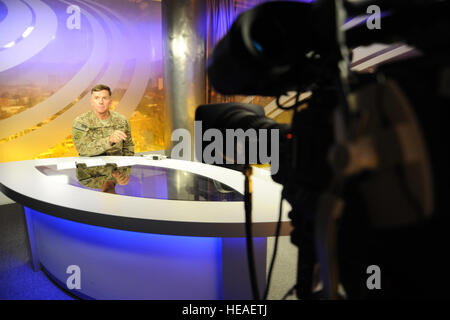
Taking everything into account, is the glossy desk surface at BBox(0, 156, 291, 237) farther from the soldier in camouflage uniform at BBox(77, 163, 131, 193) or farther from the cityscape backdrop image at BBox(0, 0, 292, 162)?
the cityscape backdrop image at BBox(0, 0, 292, 162)

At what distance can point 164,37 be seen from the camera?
3.81 m

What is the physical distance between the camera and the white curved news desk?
1.09 m

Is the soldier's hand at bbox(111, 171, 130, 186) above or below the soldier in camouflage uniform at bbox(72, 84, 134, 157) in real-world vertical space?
below

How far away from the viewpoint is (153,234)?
Result: 52.0 inches

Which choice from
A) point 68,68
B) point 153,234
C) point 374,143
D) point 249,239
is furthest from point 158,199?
point 68,68

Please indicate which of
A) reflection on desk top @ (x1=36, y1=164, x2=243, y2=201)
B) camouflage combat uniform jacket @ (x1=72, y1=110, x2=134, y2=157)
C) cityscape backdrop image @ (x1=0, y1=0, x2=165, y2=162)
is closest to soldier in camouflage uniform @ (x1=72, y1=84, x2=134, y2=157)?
camouflage combat uniform jacket @ (x1=72, y1=110, x2=134, y2=157)

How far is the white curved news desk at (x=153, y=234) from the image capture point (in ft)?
3.59

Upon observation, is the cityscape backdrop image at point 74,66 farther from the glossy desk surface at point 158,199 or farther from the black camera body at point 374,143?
the black camera body at point 374,143

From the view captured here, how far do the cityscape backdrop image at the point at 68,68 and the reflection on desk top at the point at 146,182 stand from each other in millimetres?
1921

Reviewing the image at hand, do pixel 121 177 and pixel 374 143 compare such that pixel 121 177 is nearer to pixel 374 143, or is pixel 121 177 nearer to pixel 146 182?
pixel 146 182

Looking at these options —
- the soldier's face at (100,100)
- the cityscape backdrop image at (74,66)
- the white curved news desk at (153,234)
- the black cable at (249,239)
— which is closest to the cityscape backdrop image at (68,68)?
the cityscape backdrop image at (74,66)

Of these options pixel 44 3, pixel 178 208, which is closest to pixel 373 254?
pixel 178 208

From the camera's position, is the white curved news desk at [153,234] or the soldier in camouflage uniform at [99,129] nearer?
the white curved news desk at [153,234]

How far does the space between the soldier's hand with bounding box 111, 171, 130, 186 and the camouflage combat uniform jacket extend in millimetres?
828
